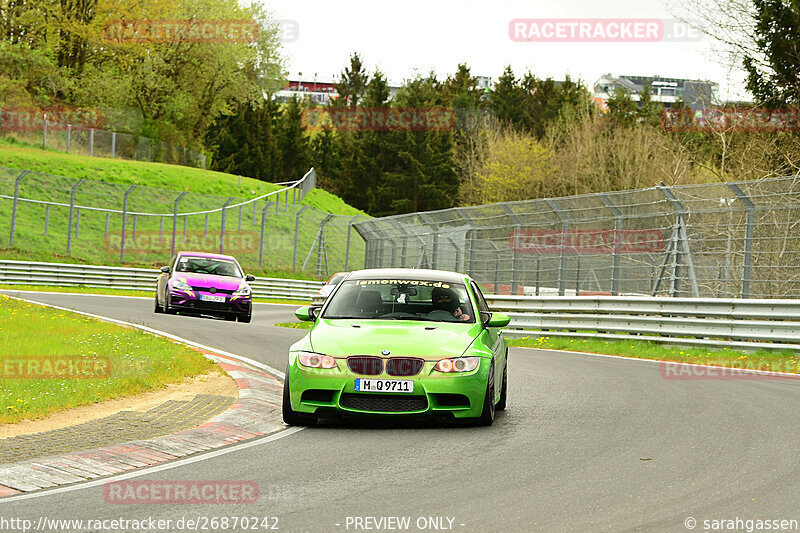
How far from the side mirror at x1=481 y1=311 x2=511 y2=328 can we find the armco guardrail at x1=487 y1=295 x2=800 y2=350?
7757 mm

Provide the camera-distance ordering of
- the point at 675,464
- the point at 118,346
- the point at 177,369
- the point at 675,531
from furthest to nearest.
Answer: the point at 118,346
the point at 177,369
the point at 675,464
the point at 675,531

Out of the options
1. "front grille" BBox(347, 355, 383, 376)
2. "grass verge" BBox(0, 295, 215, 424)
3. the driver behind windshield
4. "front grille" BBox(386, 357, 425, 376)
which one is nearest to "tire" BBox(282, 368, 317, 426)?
"front grille" BBox(347, 355, 383, 376)

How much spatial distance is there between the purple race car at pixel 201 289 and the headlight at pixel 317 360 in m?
15.2

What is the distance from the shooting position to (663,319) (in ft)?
62.6

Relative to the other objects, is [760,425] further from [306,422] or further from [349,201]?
[349,201]

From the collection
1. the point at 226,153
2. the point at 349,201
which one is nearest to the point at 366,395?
the point at 226,153

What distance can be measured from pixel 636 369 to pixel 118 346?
720 cm

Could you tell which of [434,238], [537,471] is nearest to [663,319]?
[434,238]

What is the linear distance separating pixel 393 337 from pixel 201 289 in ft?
50.0

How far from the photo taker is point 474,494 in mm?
6227

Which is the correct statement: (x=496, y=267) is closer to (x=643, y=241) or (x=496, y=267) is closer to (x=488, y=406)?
(x=643, y=241)

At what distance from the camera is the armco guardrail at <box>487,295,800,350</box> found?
1670 cm

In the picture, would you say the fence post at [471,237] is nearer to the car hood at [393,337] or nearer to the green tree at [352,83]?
the car hood at [393,337]

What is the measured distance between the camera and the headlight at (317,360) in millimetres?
8820
